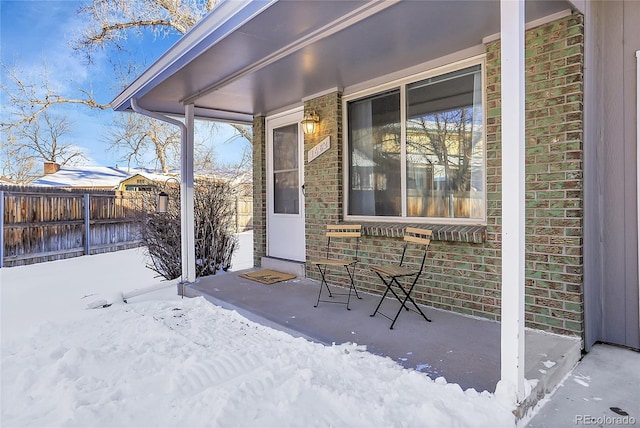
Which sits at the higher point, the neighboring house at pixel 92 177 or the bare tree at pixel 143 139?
the bare tree at pixel 143 139

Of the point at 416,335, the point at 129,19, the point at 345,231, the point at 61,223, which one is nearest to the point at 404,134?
the point at 345,231

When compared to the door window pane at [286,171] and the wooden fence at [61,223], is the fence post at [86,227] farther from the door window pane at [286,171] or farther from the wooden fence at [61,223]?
the door window pane at [286,171]

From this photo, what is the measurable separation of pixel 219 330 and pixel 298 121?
3.16 meters

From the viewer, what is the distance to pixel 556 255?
2863mm

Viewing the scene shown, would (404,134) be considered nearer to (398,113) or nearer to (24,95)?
(398,113)

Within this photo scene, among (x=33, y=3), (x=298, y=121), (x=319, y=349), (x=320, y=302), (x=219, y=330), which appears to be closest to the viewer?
(x=319, y=349)

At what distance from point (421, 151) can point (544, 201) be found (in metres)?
1.33

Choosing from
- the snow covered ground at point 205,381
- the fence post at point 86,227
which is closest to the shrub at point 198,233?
the snow covered ground at point 205,381

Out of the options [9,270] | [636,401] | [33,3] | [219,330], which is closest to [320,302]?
[219,330]

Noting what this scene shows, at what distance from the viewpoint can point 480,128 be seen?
136 inches

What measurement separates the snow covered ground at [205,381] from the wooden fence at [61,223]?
3.88m

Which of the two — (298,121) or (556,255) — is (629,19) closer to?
(556,255)

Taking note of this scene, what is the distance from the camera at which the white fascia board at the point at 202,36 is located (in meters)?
2.59

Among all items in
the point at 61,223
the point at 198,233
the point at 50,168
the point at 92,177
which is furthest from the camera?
the point at 50,168
